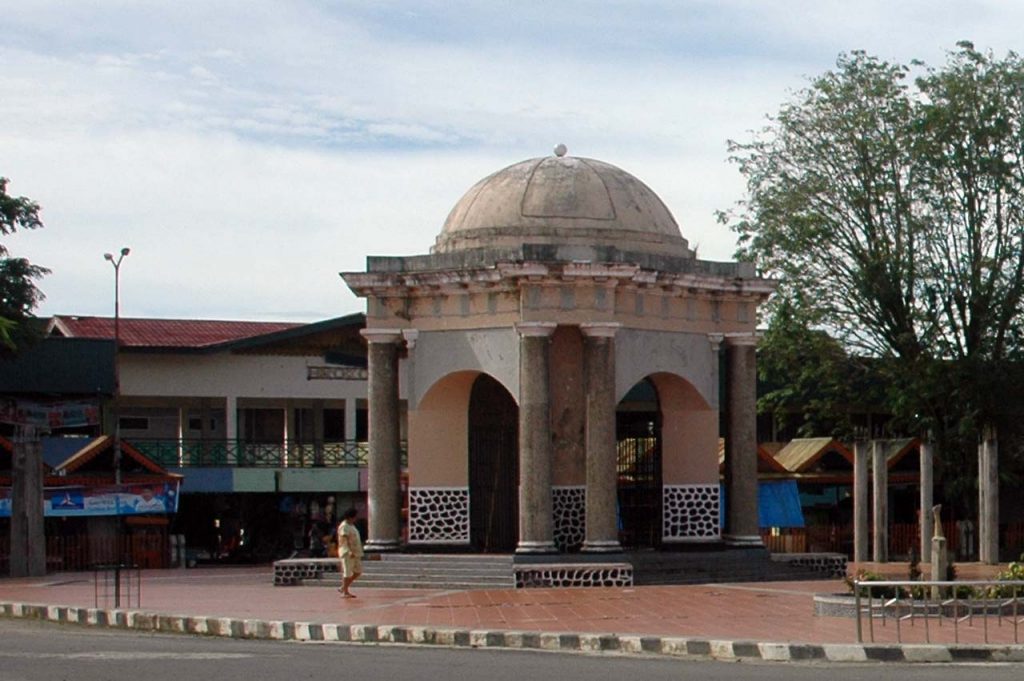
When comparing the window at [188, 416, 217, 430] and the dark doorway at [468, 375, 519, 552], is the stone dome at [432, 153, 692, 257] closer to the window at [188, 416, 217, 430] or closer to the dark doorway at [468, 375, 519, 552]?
the dark doorway at [468, 375, 519, 552]

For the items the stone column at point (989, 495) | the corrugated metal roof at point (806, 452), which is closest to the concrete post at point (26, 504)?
the stone column at point (989, 495)

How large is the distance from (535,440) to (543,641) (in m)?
8.67

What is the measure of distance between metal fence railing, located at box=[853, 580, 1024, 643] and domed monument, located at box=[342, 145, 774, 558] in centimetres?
815

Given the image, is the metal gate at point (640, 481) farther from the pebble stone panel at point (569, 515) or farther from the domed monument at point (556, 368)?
the pebble stone panel at point (569, 515)

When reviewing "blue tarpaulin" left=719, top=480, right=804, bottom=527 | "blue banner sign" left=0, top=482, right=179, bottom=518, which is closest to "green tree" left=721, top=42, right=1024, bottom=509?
"blue tarpaulin" left=719, top=480, right=804, bottom=527

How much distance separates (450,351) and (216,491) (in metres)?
16.3

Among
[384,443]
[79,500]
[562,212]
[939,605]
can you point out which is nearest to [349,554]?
[384,443]

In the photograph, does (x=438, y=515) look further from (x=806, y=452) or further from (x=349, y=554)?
(x=806, y=452)

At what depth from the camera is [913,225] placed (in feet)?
114

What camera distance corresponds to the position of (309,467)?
44.1 m

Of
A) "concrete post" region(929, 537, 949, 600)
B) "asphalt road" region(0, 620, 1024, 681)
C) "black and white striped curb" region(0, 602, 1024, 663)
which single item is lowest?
"black and white striped curb" region(0, 602, 1024, 663)

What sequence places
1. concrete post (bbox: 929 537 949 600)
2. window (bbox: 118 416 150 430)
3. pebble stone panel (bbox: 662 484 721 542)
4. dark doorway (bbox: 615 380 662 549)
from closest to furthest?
concrete post (bbox: 929 537 949 600) < pebble stone panel (bbox: 662 484 721 542) < dark doorway (bbox: 615 380 662 549) < window (bbox: 118 416 150 430)

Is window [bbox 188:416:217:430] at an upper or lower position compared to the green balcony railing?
upper

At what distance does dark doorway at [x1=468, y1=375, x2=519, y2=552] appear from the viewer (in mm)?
29656
